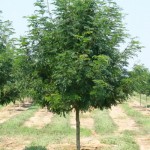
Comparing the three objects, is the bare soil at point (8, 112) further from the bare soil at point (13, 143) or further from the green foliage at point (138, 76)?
the green foliage at point (138, 76)

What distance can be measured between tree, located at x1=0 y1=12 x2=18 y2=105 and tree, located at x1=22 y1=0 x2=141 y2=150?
3324 mm

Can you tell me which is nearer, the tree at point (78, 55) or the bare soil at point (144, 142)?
the tree at point (78, 55)

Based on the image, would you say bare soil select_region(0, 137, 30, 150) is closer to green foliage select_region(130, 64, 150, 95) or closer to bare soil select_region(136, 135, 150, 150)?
bare soil select_region(136, 135, 150, 150)

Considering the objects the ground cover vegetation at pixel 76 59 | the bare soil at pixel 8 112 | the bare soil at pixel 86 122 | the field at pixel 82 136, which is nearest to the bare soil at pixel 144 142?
the field at pixel 82 136

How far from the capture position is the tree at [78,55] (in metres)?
12.2

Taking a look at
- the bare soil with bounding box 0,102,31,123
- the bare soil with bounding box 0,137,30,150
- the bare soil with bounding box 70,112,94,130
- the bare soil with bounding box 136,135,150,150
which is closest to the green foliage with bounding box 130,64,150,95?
the bare soil with bounding box 136,135,150,150

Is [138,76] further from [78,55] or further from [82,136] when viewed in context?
Answer: [82,136]

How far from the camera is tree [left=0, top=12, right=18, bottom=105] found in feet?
54.0

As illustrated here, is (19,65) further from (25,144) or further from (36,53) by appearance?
(25,144)

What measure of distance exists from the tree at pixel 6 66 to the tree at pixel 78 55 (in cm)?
332

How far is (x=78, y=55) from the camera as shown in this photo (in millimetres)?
12516

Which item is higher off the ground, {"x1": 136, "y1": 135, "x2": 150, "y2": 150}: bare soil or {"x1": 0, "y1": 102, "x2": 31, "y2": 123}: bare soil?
{"x1": 0, "y1": 102, "x2": 31, "y2": 123}: bare soil

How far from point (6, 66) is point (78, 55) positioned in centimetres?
535

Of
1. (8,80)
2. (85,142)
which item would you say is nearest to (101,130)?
(85,142)
